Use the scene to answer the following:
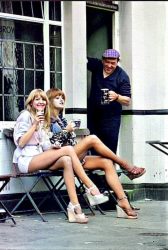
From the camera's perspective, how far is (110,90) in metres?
8.78

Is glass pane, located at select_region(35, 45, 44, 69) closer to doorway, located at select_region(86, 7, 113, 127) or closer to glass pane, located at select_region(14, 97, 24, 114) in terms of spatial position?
glass pane, located at select_region(14, 97, 24, 114)

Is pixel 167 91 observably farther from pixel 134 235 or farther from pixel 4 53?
pixel 134 235

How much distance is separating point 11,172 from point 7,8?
7.29ft

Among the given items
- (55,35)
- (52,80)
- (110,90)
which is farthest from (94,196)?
(55,35)

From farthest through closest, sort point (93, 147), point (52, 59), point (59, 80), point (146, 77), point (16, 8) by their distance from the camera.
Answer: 1. point (146, 77)
2. point (59, 80)
3. point (52, 59)
4. point (16, 8)
5. point (93, 147)

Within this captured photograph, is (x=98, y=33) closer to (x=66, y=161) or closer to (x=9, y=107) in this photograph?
(x=9, y=107)

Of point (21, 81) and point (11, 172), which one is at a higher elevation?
point (21, 81)

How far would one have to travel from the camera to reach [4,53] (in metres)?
8.51

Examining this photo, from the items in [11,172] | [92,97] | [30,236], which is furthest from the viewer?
[92,97]

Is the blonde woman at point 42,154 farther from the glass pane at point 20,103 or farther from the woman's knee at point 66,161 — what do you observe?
the glass pane at point 20,103

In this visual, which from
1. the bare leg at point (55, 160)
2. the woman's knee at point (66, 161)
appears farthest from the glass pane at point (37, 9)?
the woman's knee at point (66, 161)

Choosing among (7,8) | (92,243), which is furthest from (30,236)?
→ (7,8)

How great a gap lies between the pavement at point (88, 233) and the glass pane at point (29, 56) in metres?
2.15

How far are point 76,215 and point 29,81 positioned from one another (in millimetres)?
2306
